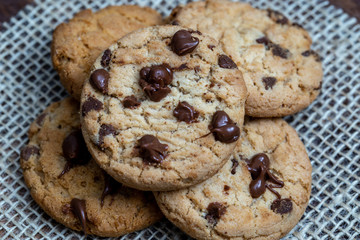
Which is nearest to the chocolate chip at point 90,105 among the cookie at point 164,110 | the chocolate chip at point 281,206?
the cookie at point 164,110

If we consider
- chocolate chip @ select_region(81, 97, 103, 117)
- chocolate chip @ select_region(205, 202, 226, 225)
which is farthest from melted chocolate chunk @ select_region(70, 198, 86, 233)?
chocolate chip @ select_region(205, 202, 226, 225)

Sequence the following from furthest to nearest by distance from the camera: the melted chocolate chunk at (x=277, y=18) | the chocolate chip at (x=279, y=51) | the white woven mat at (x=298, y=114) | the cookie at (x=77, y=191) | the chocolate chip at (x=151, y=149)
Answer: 1. the melted chocolate chunk at (x=277, y=18)
2. the chocolate chip at (x=279, y=51)
3. the white woven mat at (x=298, y=114)
4. the cookie at (x=77, y=191)
5. the chocolate chip at (x=151, y=149)

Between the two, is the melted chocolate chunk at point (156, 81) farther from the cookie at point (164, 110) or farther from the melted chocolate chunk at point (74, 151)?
the melted chocolate chunk at point (74, 151)

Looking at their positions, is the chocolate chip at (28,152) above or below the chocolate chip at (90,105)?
below

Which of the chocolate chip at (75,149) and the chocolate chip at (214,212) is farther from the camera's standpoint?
the chocolate chip at (75,149)

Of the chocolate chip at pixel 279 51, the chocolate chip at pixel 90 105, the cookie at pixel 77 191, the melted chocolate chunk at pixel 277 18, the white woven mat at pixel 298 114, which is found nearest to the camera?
the chocolate chip at pixel 90 105

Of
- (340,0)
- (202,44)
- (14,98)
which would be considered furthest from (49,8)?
(340,0)

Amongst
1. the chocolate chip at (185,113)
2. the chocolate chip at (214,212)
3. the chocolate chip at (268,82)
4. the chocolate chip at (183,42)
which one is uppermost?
the chocolate chip at (183,42)
